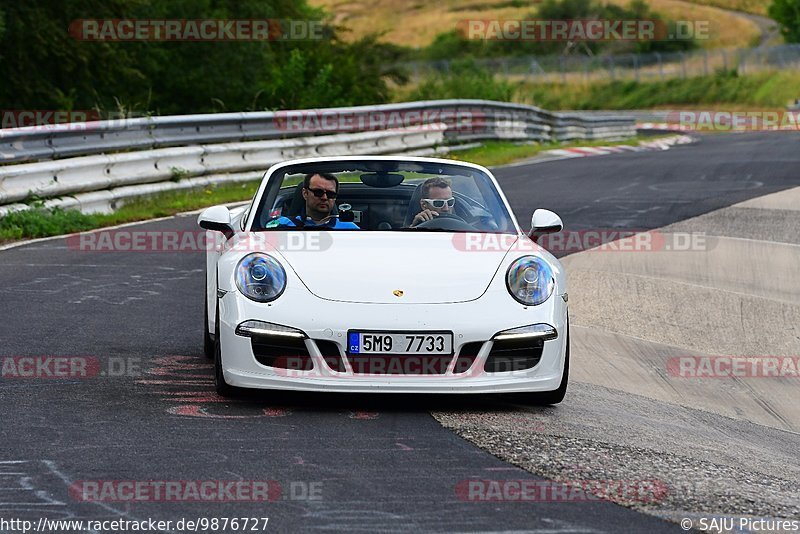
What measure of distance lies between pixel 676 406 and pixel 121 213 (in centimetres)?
896

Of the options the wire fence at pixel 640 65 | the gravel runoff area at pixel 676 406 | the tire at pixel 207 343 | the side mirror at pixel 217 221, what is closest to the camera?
the gravel runoff area at pixel 676 406

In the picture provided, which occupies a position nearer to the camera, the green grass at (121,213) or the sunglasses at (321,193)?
the sunglasses at (321,193)

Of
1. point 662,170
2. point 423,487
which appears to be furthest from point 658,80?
point 423,487

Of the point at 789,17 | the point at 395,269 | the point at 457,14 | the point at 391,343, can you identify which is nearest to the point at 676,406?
the point at 395,269

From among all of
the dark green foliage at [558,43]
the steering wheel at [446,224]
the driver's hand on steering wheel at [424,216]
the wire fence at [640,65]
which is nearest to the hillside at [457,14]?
the dark green foliage at [558,43]

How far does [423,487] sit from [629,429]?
183 centimetres

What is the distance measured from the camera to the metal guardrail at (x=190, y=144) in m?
14.5

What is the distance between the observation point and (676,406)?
805 cm

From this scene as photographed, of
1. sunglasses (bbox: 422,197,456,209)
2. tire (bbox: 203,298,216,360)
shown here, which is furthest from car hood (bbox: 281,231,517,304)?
tire (bbox: 203,298,216,360)

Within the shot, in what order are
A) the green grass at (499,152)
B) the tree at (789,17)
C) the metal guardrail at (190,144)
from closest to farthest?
the metal guardrail at (190,144) → the green grass at (499,152) → the tree at (789,17)

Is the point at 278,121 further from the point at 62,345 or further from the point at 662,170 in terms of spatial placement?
the point at 62,345

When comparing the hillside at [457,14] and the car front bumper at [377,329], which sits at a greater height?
the hillside at [457,14]

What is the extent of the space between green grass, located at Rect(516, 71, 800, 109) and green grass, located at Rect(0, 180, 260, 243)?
40.0 m

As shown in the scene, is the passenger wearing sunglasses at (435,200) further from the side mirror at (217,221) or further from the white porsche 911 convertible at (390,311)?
the side mirror at (217,221)
